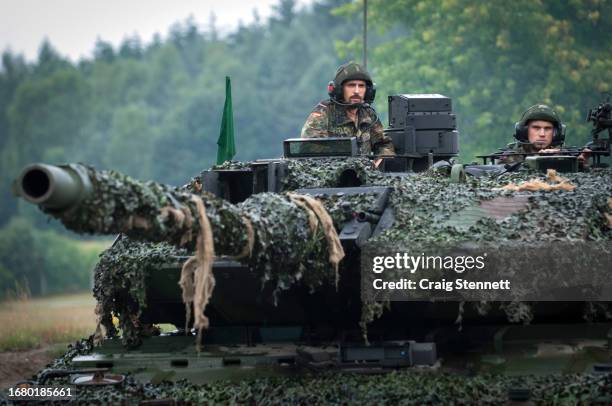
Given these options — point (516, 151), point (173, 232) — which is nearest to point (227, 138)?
point (516, 151)

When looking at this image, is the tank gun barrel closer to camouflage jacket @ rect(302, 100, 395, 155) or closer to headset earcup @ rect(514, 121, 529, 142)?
camouflage jacket @ rect(302, 100, 395, 155)

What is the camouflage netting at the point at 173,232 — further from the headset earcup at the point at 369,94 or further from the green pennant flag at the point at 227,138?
the green pennant flag at the point at 227,138

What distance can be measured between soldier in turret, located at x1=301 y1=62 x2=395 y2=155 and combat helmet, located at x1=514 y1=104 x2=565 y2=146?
1.53 meters

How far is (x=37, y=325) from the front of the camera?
81.1 feet

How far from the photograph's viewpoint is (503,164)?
45.5 feet

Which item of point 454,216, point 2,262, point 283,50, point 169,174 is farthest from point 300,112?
point 454,216

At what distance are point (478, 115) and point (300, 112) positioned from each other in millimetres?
29502

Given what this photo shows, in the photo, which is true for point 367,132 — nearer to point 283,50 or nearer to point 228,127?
point 228,127

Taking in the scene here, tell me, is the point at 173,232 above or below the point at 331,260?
above

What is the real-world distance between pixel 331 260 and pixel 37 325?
14.7 m

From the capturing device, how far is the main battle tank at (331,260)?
10492mm

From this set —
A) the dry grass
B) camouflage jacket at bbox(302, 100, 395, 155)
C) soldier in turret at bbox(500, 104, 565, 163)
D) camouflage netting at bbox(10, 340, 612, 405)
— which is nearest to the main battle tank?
camouflage netting at bbox(10, 340, 612, 405)

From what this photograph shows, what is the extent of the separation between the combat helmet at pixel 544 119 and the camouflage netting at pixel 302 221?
2.25 meters

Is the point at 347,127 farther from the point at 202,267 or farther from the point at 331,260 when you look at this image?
the point at 202,267
